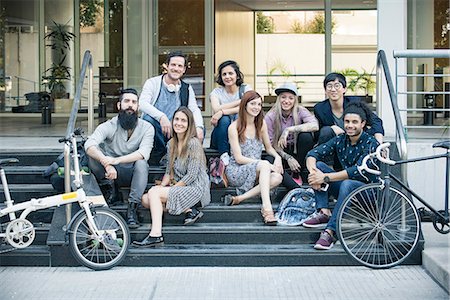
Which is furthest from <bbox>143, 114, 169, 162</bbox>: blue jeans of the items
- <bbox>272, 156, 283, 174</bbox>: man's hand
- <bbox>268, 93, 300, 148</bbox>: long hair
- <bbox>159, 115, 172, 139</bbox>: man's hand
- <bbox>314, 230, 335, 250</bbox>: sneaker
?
<bbox>314, 230, 335, 250</bbox>: sneaker

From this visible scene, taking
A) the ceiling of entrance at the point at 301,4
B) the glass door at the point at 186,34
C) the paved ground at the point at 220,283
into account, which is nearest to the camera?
the paved ground at the point at 220,283

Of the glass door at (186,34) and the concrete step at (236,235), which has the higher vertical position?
the glass door at (186,34)

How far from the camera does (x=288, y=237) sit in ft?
22.9

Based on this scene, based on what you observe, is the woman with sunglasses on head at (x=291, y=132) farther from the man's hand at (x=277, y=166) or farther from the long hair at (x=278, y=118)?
the man's hand at (x=277, y=166)

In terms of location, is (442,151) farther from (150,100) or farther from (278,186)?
(150,100)

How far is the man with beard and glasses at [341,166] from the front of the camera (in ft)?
22.2

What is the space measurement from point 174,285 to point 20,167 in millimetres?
2864

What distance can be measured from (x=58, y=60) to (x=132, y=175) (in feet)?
38.1

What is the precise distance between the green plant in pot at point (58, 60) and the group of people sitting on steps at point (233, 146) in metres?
10.4

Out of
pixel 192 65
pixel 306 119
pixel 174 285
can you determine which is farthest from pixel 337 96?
pixel 192 65

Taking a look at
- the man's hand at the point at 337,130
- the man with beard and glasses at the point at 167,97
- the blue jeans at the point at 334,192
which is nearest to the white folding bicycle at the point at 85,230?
the man with beard and glasses at the point at 167,97

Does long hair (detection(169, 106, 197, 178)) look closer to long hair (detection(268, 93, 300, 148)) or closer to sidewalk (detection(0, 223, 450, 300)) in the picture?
long hair (detection(268, 93, 300, 148))

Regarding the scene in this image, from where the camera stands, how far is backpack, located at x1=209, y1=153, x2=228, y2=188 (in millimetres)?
7500

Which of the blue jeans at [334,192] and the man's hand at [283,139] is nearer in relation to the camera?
the blue jeans at [334,192]
